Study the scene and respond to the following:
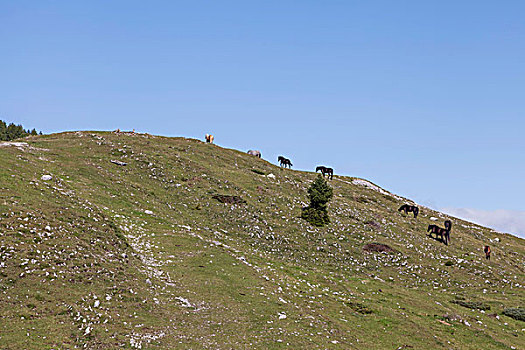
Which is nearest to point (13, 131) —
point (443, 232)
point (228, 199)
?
point (228, 199)

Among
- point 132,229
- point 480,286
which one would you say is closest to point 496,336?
point 480,286

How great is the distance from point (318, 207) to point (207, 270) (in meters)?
27.7

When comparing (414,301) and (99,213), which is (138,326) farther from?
(414,301)

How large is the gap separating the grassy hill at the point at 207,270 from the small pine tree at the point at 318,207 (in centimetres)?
147

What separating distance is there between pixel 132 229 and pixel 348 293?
64.4 feet

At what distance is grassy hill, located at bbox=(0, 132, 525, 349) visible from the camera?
1973 cm

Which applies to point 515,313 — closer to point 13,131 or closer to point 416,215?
point 416,215

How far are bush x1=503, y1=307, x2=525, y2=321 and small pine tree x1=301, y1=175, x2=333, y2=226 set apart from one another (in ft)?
75.5

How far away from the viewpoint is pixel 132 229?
35031mm

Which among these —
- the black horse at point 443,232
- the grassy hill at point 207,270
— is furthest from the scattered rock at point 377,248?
the black horse at point 443,232

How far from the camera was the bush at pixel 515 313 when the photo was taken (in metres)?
33.7

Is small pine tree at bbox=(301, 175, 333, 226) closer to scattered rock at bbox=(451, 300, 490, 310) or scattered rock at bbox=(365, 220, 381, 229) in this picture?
scattered rock at bbox=(365, 220, 381, 229)

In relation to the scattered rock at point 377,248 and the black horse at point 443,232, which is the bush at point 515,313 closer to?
the scattered rock at point 377,248

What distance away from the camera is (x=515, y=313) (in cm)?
3406
